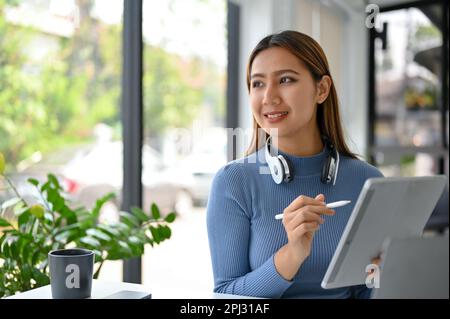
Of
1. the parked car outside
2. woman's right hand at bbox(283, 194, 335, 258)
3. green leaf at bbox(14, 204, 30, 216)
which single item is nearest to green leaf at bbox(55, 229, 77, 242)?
green leaf at bbox(14, 204, 30, 216)

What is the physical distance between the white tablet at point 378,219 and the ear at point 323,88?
1.47 feet

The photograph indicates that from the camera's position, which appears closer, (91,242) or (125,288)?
(125,288)

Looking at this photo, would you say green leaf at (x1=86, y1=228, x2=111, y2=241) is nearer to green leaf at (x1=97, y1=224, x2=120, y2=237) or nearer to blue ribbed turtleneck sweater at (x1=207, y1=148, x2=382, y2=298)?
green leaf at (x1=97, y1=224, x2=120, y2=237)

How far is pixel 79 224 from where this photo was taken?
1.32m

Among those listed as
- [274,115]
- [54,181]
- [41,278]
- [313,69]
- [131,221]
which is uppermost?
[313,69]

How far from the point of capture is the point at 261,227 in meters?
1.11

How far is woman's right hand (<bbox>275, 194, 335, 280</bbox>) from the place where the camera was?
0.84 metres

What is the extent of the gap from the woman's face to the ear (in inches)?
1.5

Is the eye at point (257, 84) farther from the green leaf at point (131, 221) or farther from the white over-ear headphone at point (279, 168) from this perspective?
the green leaf at point (131, 221)

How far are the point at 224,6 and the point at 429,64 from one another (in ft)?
6.39

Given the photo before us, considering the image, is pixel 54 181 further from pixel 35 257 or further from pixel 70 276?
pixel 70 276

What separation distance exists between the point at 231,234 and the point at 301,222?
0.26 metres

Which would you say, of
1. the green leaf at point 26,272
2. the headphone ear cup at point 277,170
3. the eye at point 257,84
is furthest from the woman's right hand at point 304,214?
the green leaf at point 26,272

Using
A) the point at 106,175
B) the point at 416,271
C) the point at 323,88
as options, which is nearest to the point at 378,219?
the point at 416,271
